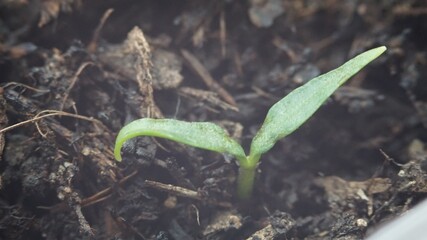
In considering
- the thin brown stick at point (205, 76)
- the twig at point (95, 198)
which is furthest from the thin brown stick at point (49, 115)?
the thin brown stick at point (205, 76)

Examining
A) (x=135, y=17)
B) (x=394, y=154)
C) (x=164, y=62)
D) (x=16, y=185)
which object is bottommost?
(x=394, y=154)

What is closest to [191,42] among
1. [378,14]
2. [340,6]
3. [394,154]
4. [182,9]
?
[182,9]

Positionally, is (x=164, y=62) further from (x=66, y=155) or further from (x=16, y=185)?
(x=16, y=185)

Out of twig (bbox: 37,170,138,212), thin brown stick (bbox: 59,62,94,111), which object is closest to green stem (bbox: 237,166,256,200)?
twig (bbox: 37,170,138,212)

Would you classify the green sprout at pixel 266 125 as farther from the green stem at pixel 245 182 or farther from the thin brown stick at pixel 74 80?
the thin brown stick at pixel 74 80

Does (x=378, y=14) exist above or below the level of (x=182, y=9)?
below

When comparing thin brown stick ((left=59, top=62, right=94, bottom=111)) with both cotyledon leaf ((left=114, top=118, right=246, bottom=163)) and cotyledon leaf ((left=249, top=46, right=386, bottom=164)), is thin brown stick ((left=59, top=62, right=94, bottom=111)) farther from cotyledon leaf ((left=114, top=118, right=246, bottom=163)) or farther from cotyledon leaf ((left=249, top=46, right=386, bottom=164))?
cotyledon leaf ((left=249, top=46, right=386, bottom=164))

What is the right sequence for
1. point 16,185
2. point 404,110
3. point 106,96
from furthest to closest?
point 404,110
point 106,96
point 16,185
